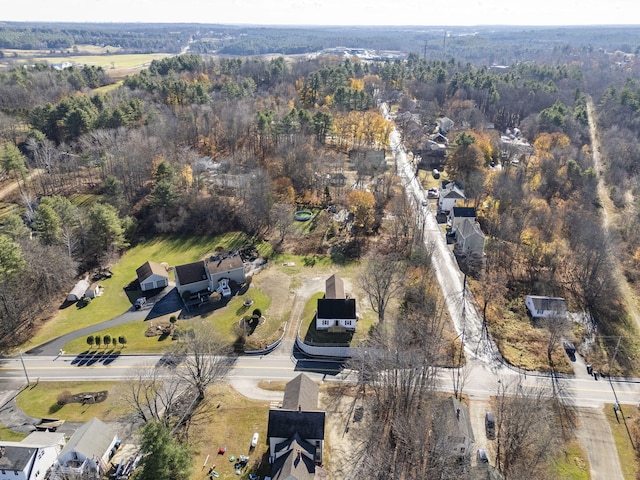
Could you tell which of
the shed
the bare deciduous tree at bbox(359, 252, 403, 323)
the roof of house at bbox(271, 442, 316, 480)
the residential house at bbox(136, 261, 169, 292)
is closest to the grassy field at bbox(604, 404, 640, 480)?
the bare deciduous tree at bbox(359, 252, 403, 323)

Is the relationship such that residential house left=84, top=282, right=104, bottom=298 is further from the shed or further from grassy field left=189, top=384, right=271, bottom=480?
grassy field left=189, top=384, right=271, bottom=480

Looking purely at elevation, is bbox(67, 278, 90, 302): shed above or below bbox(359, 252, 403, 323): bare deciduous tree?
below

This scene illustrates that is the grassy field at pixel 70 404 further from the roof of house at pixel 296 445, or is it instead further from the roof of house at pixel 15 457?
the roof of house at pixel 296 445

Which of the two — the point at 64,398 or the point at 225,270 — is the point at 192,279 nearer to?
the point at 225,270

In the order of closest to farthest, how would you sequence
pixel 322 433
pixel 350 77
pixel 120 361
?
pixel 322 433 → pixel 120 361 → pixel 350 77

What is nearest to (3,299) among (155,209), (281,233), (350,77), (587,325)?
(155,209)

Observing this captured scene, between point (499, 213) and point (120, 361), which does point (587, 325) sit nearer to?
point (499, 213)

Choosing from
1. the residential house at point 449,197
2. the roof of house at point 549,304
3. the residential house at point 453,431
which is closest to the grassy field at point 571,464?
the residential house at point 453,431
